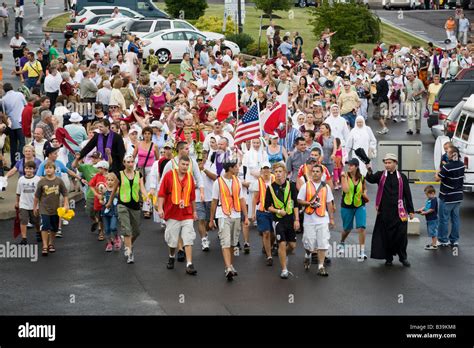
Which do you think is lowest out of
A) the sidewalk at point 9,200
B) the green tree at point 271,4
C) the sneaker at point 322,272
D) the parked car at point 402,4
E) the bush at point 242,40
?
the parked car at point 402,4

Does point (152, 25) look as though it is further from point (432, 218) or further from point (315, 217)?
point (315, 217)

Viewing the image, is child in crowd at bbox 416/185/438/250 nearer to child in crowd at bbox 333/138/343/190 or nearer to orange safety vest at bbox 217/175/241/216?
orange safety vest at bbox 217/175/241/216

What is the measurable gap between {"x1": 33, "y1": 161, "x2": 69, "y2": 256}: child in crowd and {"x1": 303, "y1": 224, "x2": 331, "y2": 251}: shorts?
3.73 metres

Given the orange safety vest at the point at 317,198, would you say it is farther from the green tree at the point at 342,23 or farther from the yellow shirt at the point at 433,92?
the green tree at the point at 342,23

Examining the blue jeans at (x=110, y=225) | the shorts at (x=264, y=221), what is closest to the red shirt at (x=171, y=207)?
the shorts at (x=264, y=221)

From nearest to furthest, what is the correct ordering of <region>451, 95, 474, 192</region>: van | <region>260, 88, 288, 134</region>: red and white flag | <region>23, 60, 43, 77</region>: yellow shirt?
<region>260, 88, 288, 134</region>: red and white flag → <region>451, 95, 474, 192</region>: van → <region>23, 60, 43, 77</region>: yellow shirt

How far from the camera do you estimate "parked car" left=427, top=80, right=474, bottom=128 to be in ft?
102

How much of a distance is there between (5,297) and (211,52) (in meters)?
22.3

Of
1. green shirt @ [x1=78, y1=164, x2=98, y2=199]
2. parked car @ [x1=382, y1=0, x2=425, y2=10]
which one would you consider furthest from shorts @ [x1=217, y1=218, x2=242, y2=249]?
parked car @ [x1=382, y1=0, x2=425, y2=10]

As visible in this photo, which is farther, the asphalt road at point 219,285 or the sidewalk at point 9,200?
the sidewalk at point 9,200

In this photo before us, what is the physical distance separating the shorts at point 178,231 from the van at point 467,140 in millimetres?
6998

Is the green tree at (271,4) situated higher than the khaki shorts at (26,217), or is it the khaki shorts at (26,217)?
the khaki shorts at (26,217)

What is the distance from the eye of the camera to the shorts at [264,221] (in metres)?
17.0
